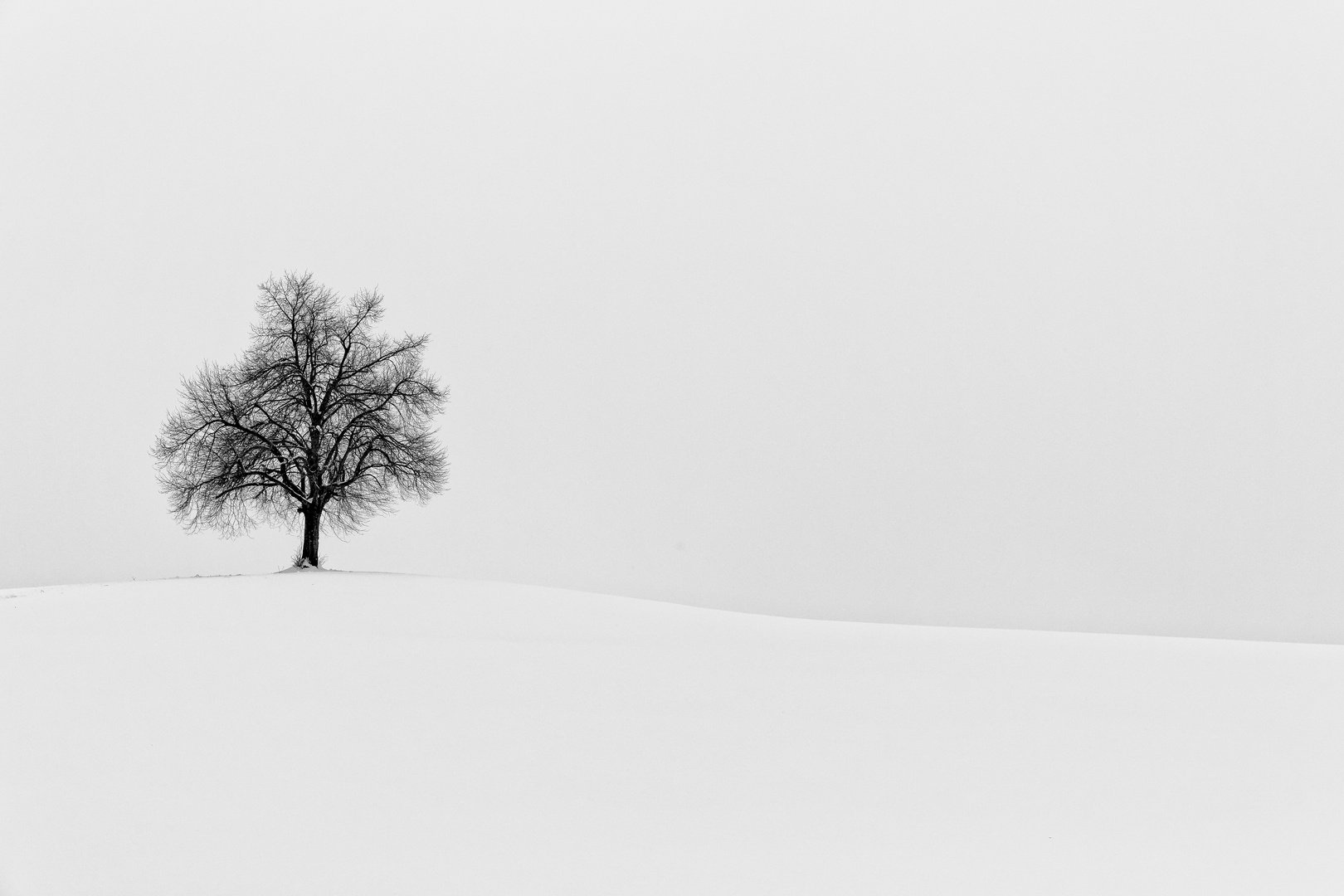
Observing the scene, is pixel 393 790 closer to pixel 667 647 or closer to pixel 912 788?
pixel 912 788

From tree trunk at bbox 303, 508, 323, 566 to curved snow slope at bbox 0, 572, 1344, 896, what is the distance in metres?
6.46

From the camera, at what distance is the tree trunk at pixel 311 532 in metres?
18.1

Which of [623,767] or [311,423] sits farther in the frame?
[311,423]

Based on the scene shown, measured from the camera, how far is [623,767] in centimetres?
688

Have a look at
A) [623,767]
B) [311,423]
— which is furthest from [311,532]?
[623,767]

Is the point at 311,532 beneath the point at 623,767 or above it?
above

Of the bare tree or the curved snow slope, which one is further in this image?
the bare tree

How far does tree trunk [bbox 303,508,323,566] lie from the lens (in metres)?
18.1

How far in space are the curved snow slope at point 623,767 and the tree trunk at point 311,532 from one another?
646cm

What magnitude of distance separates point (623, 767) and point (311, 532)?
44.4 feet

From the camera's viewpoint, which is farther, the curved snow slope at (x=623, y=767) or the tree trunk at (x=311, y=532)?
the tree trunk at (x=311, y=532)

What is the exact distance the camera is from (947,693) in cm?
943

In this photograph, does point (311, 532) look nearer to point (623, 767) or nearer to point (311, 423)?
point (311, 423)

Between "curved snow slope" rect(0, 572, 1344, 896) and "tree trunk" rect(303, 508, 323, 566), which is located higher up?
"tree trunk" rect(303, 508, 323, 566)
